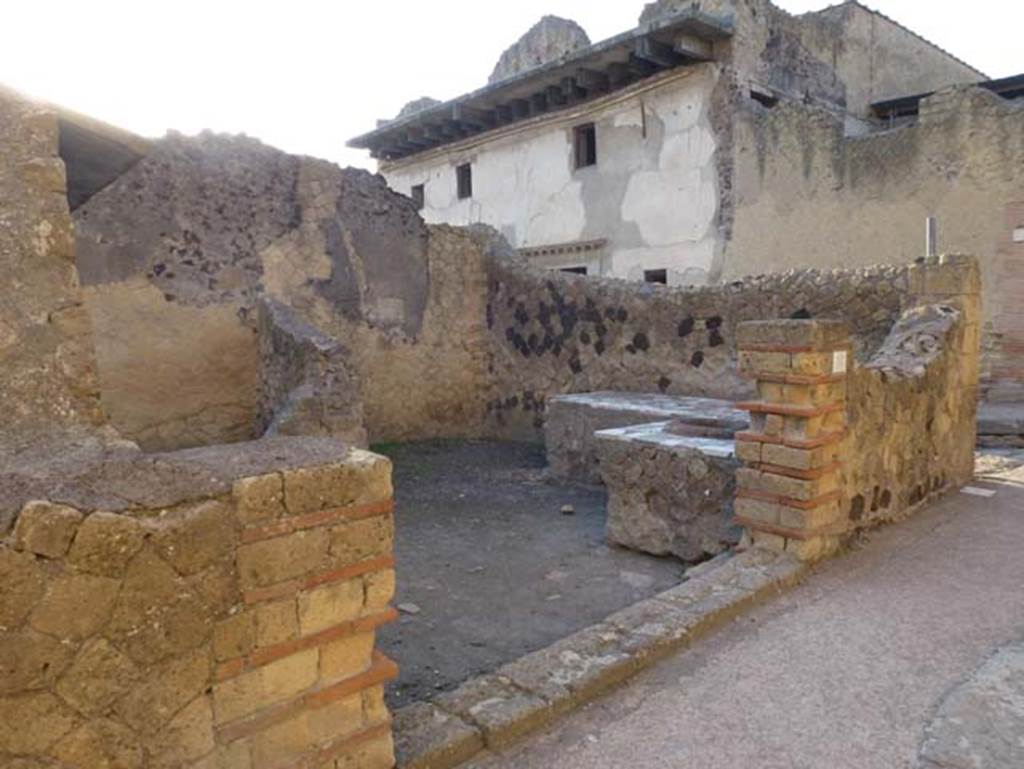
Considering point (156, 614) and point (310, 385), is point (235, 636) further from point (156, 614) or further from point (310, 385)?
point (310, 385)

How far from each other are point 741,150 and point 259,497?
11.0 metres

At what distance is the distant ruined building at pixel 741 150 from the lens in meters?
9.25

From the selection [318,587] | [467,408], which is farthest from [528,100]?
[318,587]

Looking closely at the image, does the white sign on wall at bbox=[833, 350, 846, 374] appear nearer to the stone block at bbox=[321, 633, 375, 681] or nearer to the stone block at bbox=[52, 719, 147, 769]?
the stone block at bbox=[321, 633, 375, 681]

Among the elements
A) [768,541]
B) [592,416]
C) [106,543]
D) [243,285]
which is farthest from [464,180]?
[106,543]

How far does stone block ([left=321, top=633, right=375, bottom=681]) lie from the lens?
1893mm

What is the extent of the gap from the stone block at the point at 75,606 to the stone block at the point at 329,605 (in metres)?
0.44

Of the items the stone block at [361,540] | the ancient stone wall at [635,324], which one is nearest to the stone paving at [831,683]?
the stone block at [361,540]

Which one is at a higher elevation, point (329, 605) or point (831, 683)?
point (329, 605)

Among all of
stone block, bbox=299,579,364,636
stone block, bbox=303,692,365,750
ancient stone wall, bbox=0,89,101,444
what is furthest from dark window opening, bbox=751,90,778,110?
stone block, bbox=303,692,365,750

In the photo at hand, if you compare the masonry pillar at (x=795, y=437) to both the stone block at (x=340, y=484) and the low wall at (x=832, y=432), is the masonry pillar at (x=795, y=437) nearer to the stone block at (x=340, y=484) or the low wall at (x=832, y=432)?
the low wall at (x=832, y=432)

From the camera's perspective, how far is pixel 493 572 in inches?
180

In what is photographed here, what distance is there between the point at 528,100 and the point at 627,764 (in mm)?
13427

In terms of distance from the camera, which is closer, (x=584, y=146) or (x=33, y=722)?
(x=33, y=722)
